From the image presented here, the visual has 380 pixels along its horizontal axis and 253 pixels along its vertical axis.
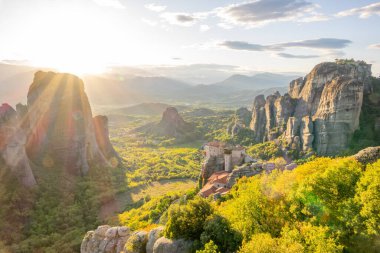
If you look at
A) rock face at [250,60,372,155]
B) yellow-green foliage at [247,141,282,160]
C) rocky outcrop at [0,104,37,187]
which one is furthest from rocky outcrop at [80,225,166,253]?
yellow-green foliage at [247,141,282,160]

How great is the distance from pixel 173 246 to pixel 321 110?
→ 310 feet

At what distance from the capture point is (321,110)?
109062 mm

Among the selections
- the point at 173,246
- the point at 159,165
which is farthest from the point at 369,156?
the point at 159,165

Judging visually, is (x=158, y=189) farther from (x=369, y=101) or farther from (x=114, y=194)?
(x=369, y=101)

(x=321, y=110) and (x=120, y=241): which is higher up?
(x=321, y=110)

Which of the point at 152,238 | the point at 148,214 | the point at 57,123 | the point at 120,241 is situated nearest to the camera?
the point at 152,238

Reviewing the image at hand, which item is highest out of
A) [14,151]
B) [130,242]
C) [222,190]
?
[14,151]

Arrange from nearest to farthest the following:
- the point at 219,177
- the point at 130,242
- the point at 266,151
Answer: the point at 130,242 < the point at 219,177 < the point at 266,151

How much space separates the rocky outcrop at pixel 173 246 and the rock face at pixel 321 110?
83.2 m

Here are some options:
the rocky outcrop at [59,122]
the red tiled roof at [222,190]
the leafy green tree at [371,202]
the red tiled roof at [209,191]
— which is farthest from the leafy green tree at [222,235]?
the rocky outcrop at [59,122]

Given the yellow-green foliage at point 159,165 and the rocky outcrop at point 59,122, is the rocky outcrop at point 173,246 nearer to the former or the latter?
the rocky outcrop at point 59,122

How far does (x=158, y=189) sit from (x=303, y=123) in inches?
2346

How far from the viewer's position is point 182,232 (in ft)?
103

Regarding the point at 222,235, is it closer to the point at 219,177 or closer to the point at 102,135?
the point at 219,177
